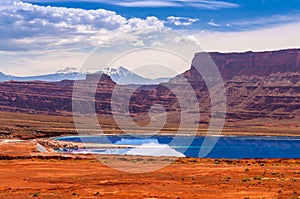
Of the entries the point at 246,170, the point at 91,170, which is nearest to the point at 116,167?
the point at 91,170

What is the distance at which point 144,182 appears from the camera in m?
32.2

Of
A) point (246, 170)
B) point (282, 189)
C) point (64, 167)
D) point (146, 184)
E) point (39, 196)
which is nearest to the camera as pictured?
point (39, 196)

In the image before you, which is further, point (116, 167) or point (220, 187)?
point (116, 167)

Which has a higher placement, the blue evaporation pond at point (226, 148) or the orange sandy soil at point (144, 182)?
the orange sandy soil at point (144, 182)

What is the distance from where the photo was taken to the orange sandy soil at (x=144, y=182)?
89.4 feet

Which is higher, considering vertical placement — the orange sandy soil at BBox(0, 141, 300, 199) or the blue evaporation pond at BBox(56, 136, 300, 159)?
the orange sandy soil at BBox(0, 141, 300, 199)

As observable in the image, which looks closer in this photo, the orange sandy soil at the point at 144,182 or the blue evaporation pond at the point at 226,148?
the orange sandy soil at the point at 144,182

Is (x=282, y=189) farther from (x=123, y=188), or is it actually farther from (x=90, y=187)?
(x=90, y=187)

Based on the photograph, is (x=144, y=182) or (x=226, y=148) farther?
(x=226, y=148)

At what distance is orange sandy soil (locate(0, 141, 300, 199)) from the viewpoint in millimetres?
27234

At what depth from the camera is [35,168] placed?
41875 mm

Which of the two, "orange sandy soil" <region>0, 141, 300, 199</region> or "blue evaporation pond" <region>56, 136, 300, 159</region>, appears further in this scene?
"blue evaporation pond" <region>56, 136, 300, 159</region>

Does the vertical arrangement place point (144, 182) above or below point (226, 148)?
above

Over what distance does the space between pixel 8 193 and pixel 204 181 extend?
12.8m
